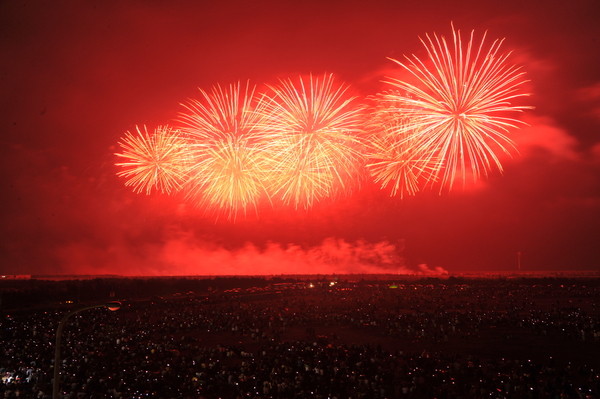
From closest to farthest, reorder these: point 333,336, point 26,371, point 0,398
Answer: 1. point 0,398
2. point 26,371
3. point 333,336

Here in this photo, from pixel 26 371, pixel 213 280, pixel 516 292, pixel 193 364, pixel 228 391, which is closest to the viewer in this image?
pixel 228 391

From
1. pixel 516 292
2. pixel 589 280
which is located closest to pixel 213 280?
pixel 516 292

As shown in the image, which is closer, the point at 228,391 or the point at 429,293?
the point at 228,391

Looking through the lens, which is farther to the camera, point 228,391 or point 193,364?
point 193,364

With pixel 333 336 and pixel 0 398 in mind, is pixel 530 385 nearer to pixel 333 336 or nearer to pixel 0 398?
pixel 333 336


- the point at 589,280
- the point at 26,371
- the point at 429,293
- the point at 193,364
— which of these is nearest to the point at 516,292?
the point at 429,293

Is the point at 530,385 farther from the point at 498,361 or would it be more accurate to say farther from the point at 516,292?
the point at 516,292
